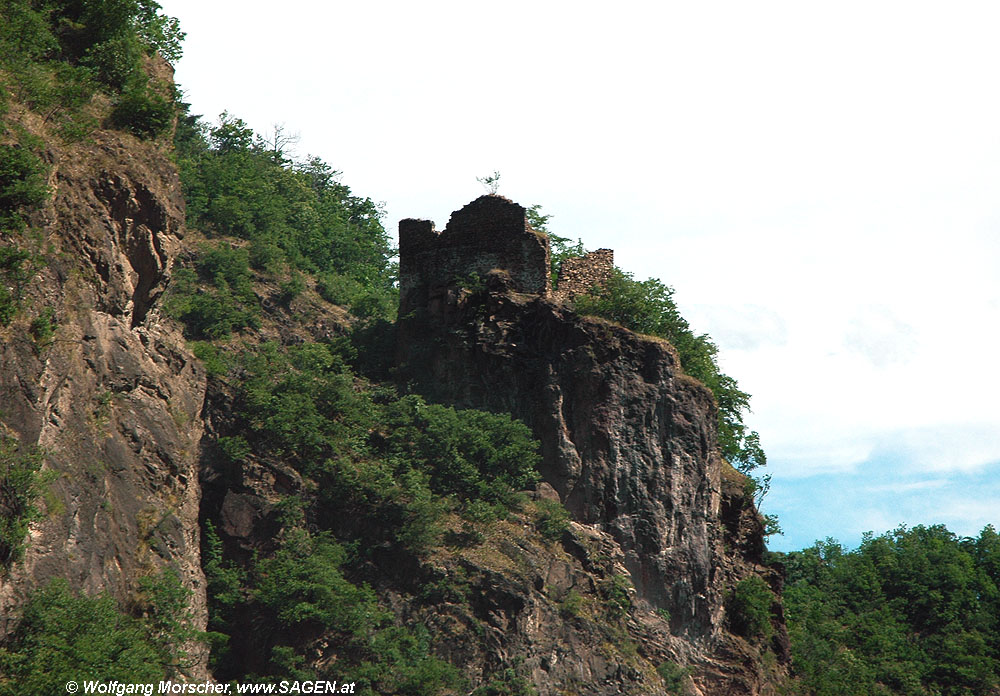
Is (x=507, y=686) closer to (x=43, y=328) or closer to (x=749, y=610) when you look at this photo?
(x=749, y=610)

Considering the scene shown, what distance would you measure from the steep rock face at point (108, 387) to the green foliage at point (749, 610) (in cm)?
1382

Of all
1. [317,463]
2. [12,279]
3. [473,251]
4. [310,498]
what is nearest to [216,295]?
[473,251]

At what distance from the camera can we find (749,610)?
3425 cm

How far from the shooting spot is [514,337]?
34.0 meters

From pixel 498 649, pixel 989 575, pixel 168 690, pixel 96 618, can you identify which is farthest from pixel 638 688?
A: pixel 989 575

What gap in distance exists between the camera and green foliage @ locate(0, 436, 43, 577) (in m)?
20.6

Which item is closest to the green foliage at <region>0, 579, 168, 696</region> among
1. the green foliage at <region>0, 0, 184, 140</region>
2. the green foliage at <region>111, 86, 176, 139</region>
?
the green foliage at <region>0, 0, 184, 140</region>

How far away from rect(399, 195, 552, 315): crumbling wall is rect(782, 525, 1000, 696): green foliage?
12843 mm

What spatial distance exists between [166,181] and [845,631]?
85.5ft

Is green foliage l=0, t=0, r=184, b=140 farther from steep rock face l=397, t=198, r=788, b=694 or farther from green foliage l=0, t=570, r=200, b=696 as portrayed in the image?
steep rock face l=397, t=198, r=788, b=694

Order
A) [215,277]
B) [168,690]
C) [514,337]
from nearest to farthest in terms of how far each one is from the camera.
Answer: [168,690] → [514,337] → [215,277]

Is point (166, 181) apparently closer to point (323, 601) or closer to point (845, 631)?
point (323, 601)

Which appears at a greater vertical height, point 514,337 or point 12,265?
point 514,337
